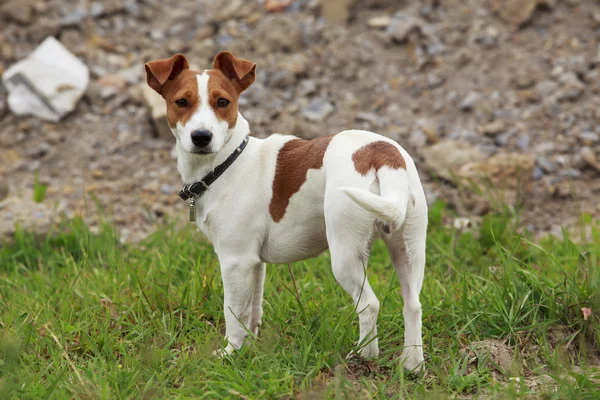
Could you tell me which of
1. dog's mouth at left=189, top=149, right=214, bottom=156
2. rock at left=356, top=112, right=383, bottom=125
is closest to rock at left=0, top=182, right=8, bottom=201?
rock at left=356, top=112, right=383, bottom=125

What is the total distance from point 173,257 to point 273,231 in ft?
5.14

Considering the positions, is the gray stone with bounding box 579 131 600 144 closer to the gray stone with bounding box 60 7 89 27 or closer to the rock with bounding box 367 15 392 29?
the rock with bounding box 367 15 392 29

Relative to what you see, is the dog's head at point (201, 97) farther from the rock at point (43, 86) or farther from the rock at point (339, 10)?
the rock at point (339, 10)

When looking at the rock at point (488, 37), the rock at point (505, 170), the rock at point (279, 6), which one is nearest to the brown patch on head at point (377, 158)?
the rock at point (505, 170)

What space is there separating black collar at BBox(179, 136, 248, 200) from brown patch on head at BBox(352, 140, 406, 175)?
0.72 metres

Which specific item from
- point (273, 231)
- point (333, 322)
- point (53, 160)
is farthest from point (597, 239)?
point (53, 160)

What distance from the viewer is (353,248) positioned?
11.1ft

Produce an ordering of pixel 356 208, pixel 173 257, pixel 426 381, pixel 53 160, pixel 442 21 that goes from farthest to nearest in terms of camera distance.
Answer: pixel 442 21 < pixel 53 160 < pixel 173 257 < pixel 426 381 < pixel 356 208

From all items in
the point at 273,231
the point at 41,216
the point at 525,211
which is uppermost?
the point at 273,231

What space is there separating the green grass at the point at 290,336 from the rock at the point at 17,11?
4.09m

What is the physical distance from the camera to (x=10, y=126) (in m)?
7.60

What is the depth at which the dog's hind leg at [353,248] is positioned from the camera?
3332 mm

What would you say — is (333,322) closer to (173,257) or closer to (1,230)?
(173,257)

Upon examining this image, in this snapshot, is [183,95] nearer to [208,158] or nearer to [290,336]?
[208,158]
